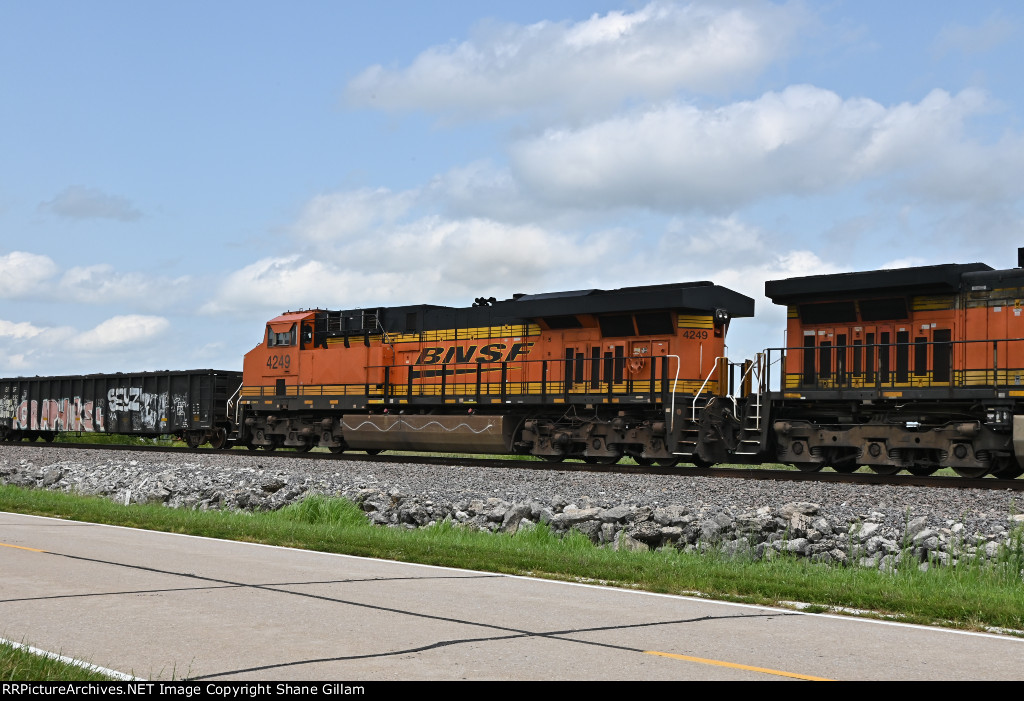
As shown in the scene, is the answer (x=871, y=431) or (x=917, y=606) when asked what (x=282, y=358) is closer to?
(x=871, y=431)

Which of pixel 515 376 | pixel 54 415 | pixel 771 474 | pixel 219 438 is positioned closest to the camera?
pixel 771 474

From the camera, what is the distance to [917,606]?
26.8ft

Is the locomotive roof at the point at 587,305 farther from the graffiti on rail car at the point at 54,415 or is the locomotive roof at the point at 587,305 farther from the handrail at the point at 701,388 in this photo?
the graffiti on rail car at the point at 54,415

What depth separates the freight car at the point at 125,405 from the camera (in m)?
35.8

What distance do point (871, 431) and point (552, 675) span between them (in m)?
Result: 15.7

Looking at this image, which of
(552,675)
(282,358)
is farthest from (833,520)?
(282,358)

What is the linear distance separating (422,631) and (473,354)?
2026 centimetres

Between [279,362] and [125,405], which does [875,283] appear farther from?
[125,405]

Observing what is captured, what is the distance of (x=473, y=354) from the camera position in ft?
88.7

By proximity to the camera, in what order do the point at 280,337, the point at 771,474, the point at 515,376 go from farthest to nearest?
the point at 280,337 → the point at 515,376 → the point at 771,474

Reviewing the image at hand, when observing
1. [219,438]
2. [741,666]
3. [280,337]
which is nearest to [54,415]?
[219,438]

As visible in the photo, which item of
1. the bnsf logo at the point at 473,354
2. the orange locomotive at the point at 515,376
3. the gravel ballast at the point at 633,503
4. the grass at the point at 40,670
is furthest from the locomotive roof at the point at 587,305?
the grass at the point at 40,670

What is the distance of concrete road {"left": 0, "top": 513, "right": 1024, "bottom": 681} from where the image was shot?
19.1 ft

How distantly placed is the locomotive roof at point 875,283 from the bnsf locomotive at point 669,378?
0.03 metres
